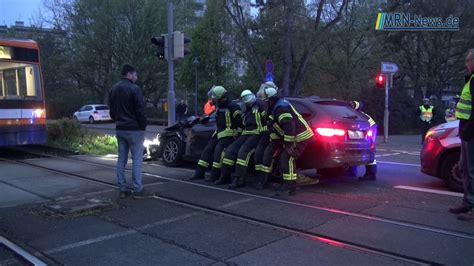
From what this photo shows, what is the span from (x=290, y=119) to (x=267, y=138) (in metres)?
0.79

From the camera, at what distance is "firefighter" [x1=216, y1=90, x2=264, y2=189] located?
26.1 ft

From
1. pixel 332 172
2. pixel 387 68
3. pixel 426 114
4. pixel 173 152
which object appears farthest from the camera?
pixel 387 68

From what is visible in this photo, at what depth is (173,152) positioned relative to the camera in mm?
10570

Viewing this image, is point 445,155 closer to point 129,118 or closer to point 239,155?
point 239,155

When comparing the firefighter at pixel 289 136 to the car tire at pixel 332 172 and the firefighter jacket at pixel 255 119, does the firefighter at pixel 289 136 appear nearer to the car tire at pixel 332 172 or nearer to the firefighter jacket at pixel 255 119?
the firefighter jacket at pixel 255 119

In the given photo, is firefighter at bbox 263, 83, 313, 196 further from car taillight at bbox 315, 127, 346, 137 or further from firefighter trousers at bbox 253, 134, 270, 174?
firefighter trousers at bbox 253, 134, 270, 174

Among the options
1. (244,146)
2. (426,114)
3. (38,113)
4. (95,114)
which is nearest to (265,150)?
(244,146)

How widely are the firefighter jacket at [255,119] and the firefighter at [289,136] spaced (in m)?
0.50

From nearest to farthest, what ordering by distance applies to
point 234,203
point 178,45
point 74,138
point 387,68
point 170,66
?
point 234,203, point 178,45, point 170,66, point 74,138, point 387,68

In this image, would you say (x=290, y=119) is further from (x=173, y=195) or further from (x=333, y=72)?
(x=333, y=72)

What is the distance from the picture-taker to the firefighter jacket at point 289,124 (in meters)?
7.21

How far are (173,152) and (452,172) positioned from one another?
5.64 m

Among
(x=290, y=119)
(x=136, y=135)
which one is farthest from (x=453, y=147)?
(x=136, y=135)

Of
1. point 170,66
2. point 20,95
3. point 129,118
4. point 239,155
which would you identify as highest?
point 170,66
